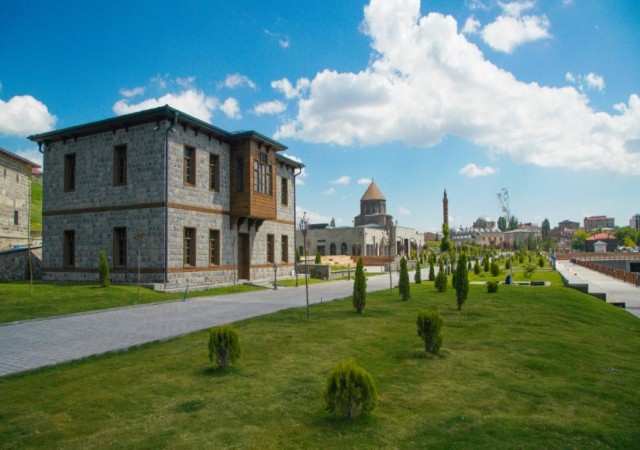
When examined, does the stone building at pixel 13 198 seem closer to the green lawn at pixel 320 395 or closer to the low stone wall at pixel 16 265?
the low stone wall at pixel 16 265

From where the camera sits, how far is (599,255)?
7488cm

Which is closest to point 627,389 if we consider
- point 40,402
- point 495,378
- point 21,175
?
point 495,378

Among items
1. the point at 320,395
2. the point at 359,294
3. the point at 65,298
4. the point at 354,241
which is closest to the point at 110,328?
the point at 65,298

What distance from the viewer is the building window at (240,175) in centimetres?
2406

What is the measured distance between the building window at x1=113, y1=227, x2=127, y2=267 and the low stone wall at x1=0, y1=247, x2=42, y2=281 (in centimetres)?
679

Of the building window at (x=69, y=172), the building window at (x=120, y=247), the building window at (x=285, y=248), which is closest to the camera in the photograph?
the building window at (x=120, y=247)

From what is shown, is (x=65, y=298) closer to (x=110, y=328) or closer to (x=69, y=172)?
(x=110, y=328)

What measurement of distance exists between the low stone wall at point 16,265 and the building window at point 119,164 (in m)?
7.83

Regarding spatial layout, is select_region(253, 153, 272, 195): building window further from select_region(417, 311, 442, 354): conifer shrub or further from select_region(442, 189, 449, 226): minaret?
select_region(442, 189, 449, 226): minaret

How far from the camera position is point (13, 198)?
34406mm

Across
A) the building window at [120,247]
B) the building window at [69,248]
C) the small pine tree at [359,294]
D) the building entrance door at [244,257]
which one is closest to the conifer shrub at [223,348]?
the small pine tree at [359,294]

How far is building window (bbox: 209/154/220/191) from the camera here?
23109 millimetres

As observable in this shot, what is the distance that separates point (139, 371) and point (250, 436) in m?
3.53

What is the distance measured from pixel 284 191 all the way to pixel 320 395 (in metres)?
24.6
